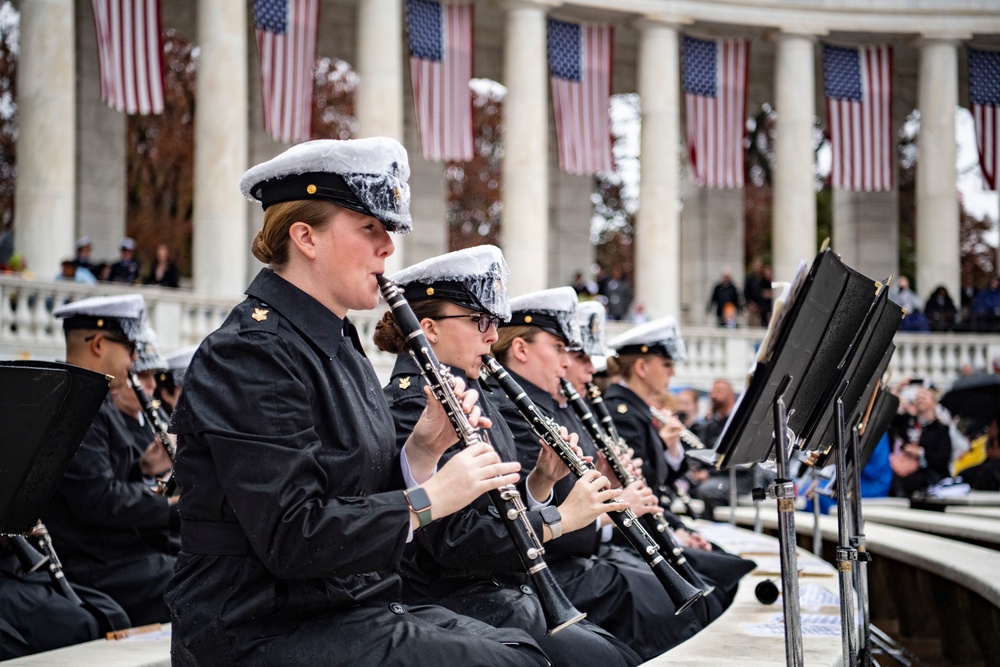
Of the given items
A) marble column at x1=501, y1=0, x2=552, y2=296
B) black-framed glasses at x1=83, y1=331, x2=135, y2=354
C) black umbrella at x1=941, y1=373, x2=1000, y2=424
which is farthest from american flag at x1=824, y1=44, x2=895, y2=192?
black-framed glasses at x1=83, y1=331, x2=135, y2=354

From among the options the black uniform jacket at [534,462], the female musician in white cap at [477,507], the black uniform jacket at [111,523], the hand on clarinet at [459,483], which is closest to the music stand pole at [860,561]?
the female musician in white cap at [477,507]

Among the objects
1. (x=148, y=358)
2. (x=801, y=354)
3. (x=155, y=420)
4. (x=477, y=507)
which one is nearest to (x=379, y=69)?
(x=148, y=358)

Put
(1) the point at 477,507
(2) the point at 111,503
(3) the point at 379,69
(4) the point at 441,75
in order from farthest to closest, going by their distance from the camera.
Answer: (4) the point at 441,75 < (3) the point at 379,69 < (2) the point at 111,503 < (1) the point at 477,507

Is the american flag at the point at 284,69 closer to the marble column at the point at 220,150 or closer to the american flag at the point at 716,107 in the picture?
the marble column at the point at 220,150

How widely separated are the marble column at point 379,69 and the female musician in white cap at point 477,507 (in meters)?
27.2

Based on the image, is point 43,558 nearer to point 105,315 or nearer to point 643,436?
point 105,315

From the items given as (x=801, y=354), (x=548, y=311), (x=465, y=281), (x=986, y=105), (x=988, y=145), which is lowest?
(x=801, y=354)

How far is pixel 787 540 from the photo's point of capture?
18.0 ft

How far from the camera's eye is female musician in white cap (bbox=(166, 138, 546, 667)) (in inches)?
172

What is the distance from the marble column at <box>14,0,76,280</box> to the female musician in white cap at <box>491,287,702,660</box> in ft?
72.3

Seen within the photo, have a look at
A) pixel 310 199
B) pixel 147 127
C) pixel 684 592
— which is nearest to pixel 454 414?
pixel 310 199

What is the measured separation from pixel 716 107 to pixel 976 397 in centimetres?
1957

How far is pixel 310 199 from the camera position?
4879 millimetres

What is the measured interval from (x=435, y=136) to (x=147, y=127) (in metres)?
12.5
